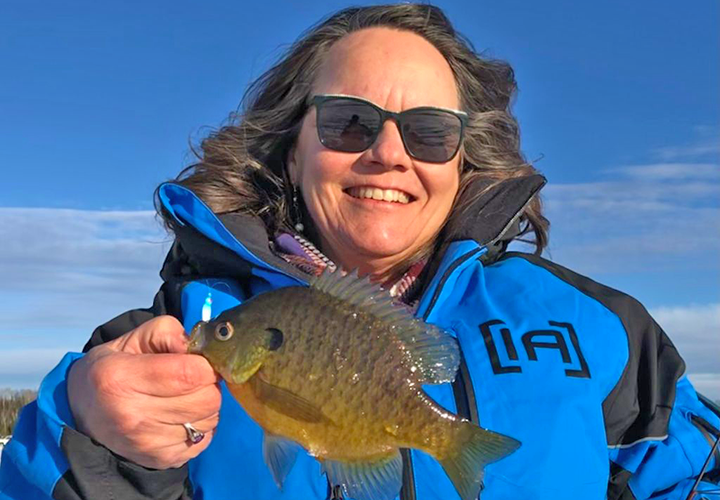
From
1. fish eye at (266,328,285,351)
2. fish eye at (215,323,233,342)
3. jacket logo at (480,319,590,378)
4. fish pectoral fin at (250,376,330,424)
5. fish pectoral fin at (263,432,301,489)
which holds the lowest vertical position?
fish pectoral fin at (263,432,301,489)

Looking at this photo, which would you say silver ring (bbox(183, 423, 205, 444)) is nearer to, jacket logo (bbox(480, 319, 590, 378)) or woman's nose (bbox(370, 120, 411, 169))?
jacket logo (bbox(480, 319, 590, 378))

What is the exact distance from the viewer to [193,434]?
2729mm

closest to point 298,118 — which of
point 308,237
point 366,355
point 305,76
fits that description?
point 305,76

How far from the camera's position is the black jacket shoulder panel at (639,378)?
383 cm

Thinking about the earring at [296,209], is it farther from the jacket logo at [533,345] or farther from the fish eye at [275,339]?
the fish eye at [275,339]

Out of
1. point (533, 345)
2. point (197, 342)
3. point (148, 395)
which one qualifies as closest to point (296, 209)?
point (533, 345)

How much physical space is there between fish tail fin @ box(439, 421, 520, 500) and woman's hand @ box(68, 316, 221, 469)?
0.78 meters

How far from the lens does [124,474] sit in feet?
9.57

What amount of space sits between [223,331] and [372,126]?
66.0 inches

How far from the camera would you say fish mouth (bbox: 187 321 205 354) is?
8.75 ft

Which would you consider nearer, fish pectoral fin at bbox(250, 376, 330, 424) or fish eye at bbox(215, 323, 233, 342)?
fish pectoral fin at bbox(250, 376, 330, 424)

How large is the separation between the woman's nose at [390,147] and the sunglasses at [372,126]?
20mm

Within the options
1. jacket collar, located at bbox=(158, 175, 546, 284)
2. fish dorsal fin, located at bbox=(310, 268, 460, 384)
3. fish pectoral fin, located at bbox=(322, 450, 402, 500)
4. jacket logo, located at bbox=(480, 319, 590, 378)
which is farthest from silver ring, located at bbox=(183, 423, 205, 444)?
jacket logo, located at bbox=(480, 319, 590, 378)

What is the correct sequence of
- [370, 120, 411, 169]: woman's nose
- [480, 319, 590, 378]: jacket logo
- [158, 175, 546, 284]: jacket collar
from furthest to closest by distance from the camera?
[370, 120, 411, 169]: woman's nose → [158, 175, 546, 284]: jacket collar → [480, 319, 590, 378]: jacket logo
